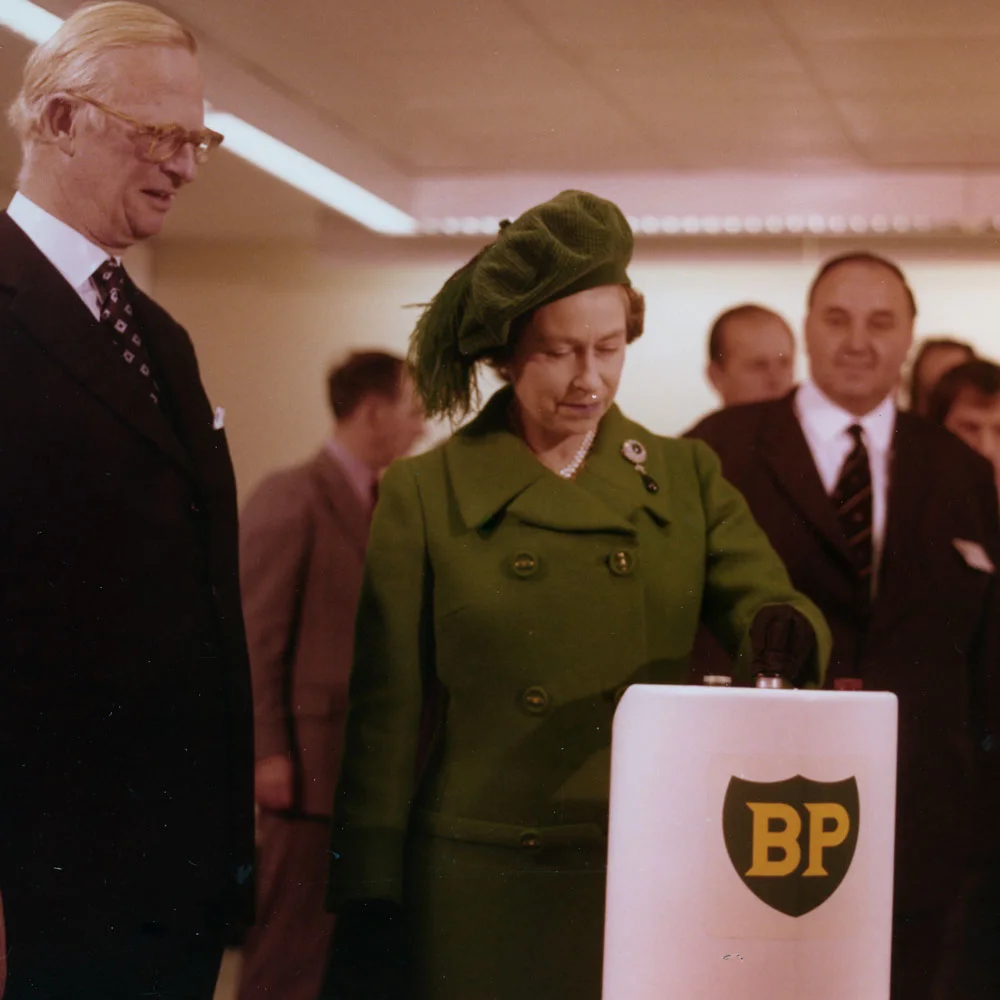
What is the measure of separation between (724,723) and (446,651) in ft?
1.17

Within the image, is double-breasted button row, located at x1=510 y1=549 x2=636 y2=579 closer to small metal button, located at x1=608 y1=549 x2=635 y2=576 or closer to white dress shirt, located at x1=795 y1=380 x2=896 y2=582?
small metal button, located at x1=608 y1=549 x2=635 y2=576

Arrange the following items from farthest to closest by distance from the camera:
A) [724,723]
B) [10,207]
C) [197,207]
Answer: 1. [197,207]
2. [10,207]
3. [724,723]

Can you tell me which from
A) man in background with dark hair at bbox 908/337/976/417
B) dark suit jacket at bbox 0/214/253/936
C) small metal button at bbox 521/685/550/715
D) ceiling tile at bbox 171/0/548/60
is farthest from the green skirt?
ceiling tile at bbox 171/0/548/60

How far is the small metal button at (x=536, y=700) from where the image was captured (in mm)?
1609

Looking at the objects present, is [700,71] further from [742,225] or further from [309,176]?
[309,176]

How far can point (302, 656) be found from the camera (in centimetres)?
173

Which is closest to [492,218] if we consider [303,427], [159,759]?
[303,427]

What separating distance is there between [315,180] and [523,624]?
61cm

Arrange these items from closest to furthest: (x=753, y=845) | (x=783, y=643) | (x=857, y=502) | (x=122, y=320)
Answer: (x=753, y=845)
(x=783, y=643)
(x=122, y=320)
(x=857, y=502)

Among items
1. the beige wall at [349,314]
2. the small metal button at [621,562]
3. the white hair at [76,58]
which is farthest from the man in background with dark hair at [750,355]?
the white hair at [76,58]

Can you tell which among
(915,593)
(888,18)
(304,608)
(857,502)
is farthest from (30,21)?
(915,593)

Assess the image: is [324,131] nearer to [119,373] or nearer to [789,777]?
[119,373]

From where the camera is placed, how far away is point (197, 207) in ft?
5.62

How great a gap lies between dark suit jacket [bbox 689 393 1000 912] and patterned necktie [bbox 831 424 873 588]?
1cm
